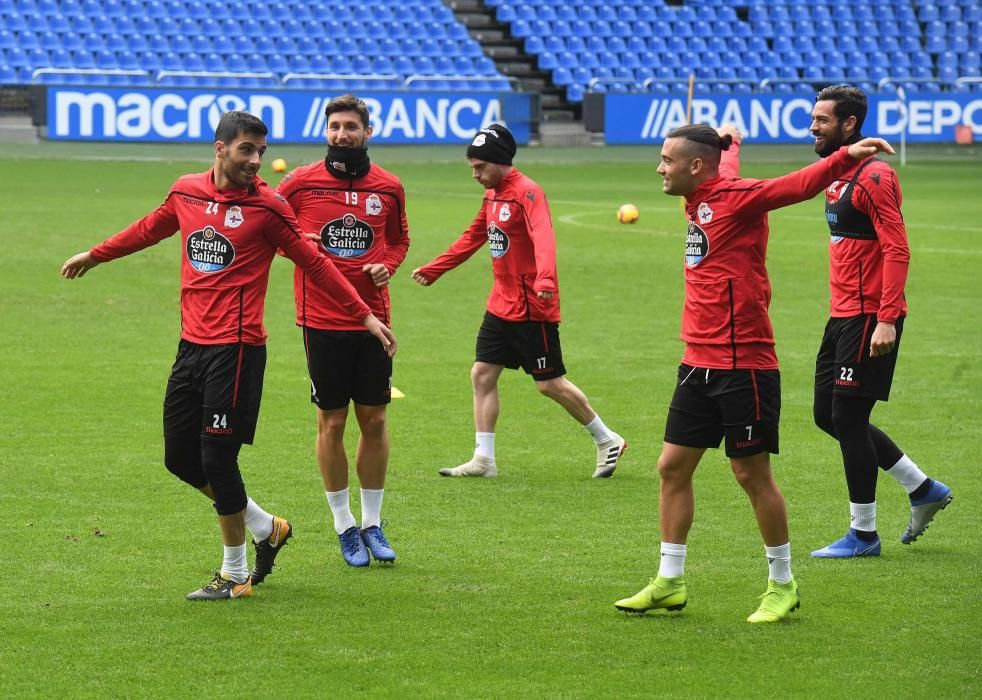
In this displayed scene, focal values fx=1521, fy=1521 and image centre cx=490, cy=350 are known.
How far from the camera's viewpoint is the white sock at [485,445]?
867 centimetres

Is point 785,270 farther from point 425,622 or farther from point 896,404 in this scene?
point 425,622

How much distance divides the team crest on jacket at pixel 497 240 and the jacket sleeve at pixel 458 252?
0.24ft

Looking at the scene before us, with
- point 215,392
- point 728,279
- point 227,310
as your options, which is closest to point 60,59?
point 227,310

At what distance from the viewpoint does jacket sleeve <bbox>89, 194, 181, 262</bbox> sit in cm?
632

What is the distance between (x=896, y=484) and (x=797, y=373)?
132 inches

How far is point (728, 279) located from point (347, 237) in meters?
1.97

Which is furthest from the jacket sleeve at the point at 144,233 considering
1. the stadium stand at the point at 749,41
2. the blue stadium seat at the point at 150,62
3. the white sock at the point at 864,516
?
the stadium stand at the point at 749,41

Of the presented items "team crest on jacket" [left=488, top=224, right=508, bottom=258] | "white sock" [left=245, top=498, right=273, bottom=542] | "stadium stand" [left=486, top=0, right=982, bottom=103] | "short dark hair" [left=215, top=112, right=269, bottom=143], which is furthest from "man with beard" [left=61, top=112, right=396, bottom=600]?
"stadium stand" [left=486, top=0, right=982, bottom=103]

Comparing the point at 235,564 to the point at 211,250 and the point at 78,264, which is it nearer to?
the point at 211,250

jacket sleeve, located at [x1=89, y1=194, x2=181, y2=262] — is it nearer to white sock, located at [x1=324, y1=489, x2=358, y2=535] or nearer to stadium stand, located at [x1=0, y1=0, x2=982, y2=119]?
white sock, located at [x1=324, y1=489, x2=358, y2=535]

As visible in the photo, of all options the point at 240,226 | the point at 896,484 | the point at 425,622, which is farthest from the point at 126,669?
the point at 896,484

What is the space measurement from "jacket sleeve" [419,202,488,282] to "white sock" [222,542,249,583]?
8.61ft

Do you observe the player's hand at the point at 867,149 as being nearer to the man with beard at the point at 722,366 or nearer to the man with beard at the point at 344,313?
the man with beard at the point at 722,366

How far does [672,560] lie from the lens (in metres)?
6.05
